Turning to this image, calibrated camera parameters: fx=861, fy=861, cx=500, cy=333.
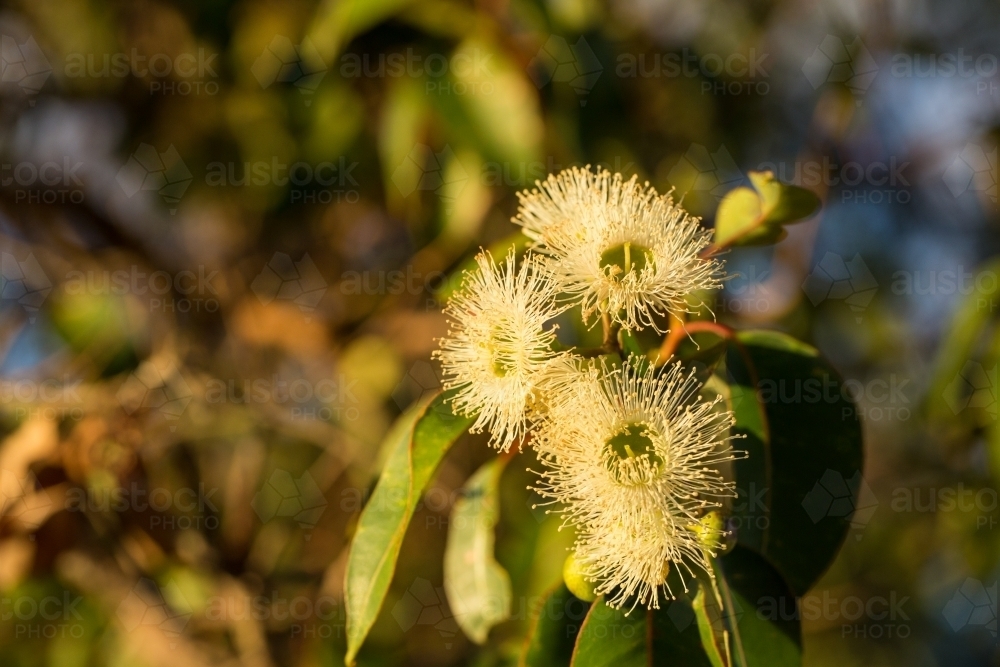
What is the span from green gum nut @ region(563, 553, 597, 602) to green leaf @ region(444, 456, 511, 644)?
1.15 ft

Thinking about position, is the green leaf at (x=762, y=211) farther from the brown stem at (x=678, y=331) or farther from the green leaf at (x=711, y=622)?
the green leaf at (x=711, y=622)

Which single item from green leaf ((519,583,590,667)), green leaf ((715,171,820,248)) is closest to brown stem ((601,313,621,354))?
green leaf ((715,171,820,248))

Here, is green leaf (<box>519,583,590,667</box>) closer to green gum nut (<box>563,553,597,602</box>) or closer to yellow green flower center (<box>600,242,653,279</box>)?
green gum nut (<box>563,553,597,602</box>)

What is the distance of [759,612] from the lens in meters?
1.02

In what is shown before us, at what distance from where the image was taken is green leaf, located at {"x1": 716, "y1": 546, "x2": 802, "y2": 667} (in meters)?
1.01

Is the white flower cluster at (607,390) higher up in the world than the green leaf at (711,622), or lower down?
higher up

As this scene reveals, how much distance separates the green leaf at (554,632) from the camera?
1.08 m

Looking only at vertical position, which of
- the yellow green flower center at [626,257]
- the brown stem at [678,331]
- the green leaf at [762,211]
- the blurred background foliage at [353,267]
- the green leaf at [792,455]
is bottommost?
the blurred background foliage at [353,267]

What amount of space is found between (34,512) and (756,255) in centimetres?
199

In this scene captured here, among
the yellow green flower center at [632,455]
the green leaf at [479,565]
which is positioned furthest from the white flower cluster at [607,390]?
the green leaf at [479,565]

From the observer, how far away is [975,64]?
3000 millimetres

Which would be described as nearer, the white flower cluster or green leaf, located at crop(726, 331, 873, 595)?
the white flower cluster

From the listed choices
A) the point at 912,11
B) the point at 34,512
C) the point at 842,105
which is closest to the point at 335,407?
the point at 34,512

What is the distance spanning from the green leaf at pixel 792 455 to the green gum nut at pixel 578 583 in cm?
19
